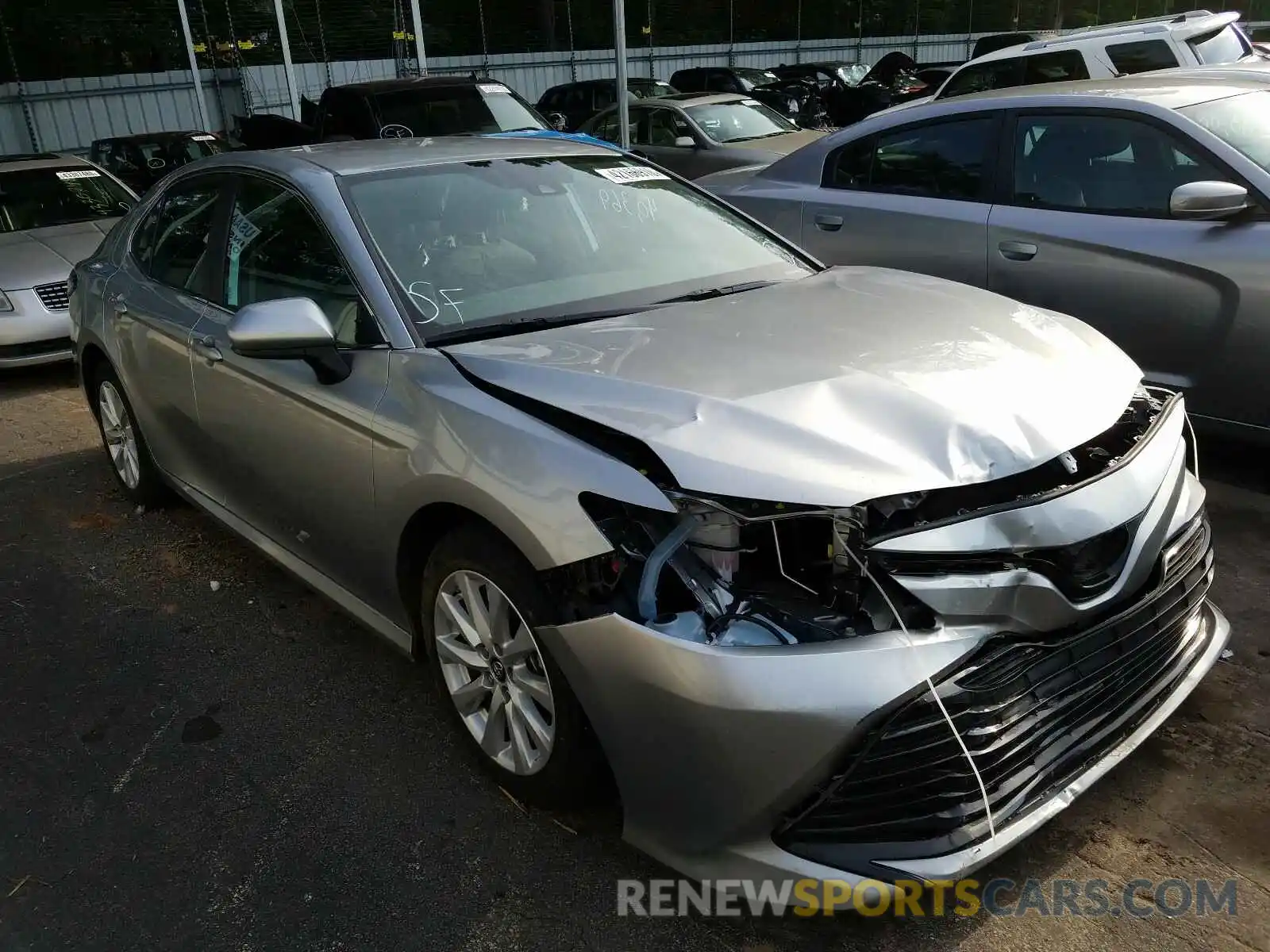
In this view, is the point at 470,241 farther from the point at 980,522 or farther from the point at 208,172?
the point at 980,522

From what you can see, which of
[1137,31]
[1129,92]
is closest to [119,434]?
[1129,92]

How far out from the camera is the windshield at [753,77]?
725 inches

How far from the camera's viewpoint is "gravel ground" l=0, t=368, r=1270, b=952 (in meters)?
2.25

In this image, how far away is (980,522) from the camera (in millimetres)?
2039

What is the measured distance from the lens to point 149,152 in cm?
1298

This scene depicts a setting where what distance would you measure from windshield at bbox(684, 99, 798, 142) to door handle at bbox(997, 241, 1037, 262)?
21.6 feet

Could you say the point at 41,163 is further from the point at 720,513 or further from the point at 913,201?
the point at 720,513

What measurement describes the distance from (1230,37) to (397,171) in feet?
31.3

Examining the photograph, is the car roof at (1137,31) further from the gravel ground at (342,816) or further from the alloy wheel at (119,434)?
the alloy wheel at (119,434)

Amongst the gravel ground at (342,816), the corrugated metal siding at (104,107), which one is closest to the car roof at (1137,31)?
the gravel ground at (342,816)

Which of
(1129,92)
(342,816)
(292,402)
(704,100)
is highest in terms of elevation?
(1129,92)

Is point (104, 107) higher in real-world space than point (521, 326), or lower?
lower

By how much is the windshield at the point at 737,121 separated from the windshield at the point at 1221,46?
385cm

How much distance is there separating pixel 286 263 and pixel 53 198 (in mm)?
6027
